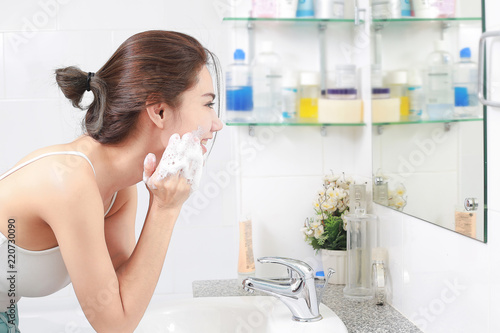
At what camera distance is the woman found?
0.91 m

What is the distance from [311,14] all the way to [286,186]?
0.45m

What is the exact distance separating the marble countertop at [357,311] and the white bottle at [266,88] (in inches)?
17.5

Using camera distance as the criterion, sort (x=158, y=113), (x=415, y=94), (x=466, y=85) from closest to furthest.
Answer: (x=466, y=85) < (x=158, y=113) < (x=415, y=94)

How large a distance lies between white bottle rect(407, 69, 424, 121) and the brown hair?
44 centimetres

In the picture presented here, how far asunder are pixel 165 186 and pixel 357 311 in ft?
1.68

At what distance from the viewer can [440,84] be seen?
101 cm

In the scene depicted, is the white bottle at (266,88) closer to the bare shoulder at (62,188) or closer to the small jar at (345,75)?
the small jar at (345,75)

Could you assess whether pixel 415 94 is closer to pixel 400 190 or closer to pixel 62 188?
pixel 400 190

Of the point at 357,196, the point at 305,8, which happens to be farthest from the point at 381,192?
the point at 305,8

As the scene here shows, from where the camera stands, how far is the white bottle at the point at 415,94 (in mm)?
1095

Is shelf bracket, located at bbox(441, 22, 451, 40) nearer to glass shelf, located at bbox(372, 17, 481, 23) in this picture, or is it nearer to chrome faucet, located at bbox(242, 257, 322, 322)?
glass shelf, located at bbox(372, 17, 481, 23)

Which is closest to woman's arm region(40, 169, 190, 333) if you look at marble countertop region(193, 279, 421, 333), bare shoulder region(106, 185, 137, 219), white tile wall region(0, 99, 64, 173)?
bare shoulder region(106, 185, 137, 219)

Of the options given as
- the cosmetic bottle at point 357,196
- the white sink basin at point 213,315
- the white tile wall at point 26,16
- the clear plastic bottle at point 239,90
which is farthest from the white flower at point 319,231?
the white tile wall at point 26,16

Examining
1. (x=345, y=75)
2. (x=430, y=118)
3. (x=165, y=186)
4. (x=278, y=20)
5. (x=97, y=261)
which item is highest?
(x=278, y=20)
